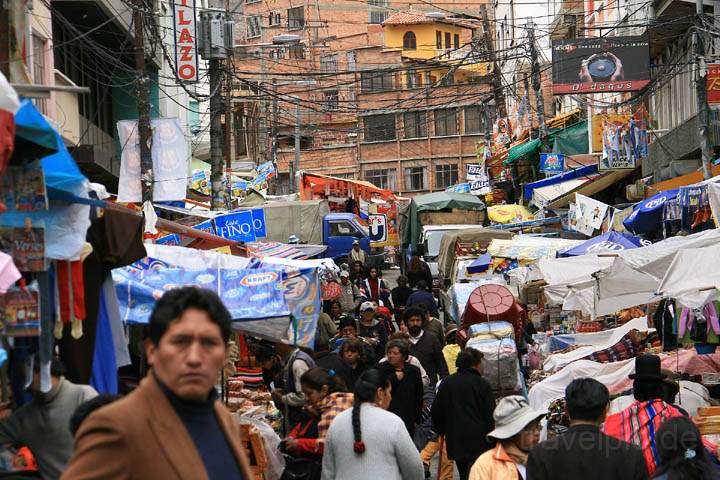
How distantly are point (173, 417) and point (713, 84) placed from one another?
2046cm

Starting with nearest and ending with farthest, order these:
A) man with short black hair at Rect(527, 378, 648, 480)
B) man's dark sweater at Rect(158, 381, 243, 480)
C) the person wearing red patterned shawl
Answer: man's dark sweater at Rect(158, 381, 243, 480), man with short black hair at Rect(527, 378, 648, 480), the person wearing red patterned shawl

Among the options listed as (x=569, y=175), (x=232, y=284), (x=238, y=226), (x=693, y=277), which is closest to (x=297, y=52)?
(x=569, y=175)

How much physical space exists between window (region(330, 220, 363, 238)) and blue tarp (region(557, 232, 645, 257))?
18.7m

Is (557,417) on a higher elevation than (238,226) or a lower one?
lower

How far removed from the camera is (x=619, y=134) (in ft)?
96.7

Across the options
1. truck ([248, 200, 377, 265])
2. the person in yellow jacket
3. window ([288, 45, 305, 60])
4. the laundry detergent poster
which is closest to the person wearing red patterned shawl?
the person in yellow jacket

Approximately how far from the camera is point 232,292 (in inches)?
429

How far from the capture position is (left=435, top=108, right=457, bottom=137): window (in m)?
74.9

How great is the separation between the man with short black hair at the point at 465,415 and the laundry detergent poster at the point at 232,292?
1597 mm

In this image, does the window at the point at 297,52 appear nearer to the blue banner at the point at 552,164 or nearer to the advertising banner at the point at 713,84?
the blue banner at the point at 552,164

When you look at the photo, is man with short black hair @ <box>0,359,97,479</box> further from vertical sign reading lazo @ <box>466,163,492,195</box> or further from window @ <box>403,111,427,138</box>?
window @ <box>403,111,427,138</box>

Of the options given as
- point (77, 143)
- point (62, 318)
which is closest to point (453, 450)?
point (62, 318)

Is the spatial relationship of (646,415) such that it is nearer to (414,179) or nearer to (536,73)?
(536,73)

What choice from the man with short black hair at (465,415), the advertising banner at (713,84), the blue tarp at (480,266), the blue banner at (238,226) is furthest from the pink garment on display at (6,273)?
the blue tarp at (480,266)
